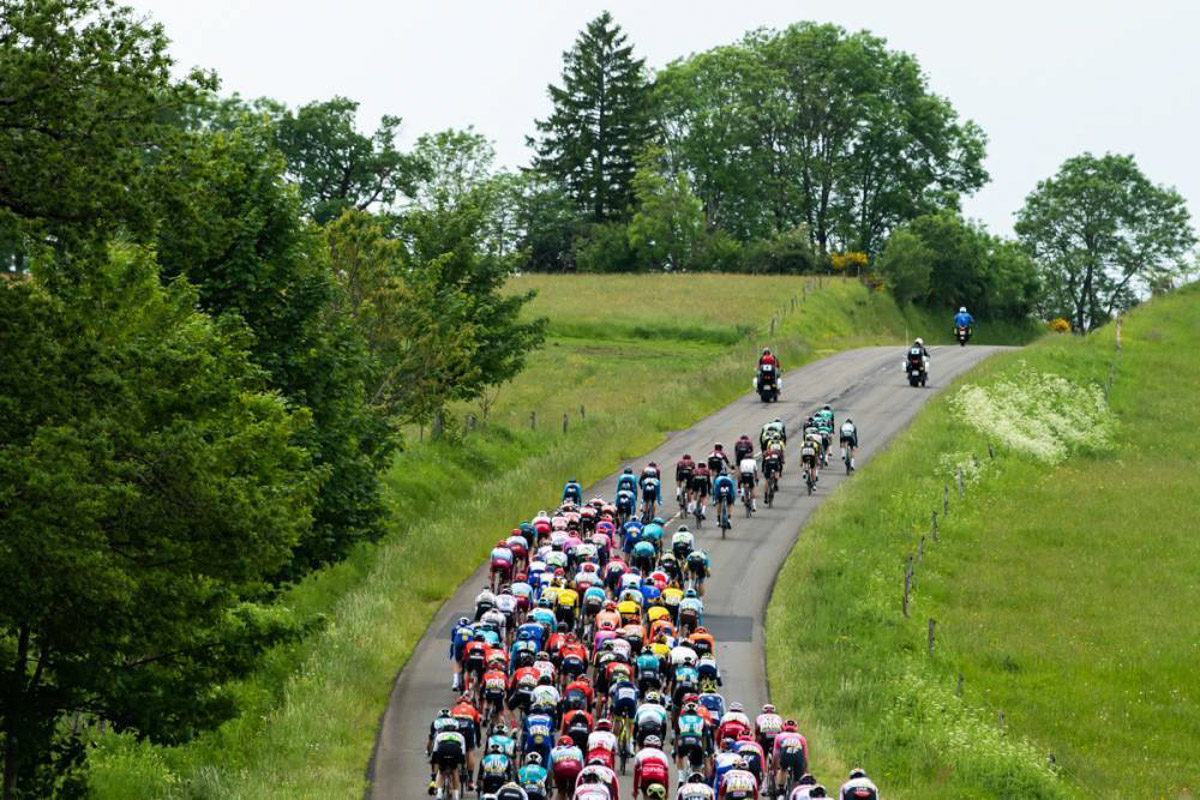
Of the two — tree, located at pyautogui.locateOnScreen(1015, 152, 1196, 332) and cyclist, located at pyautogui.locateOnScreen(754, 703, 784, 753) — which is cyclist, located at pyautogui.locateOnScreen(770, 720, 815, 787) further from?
tree, located at pyautogui.locateOnScreen(1015, 152, 1196, 332)

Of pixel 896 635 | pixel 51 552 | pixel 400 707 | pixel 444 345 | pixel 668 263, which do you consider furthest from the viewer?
pixel 668 263

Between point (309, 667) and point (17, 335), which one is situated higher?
point (17, 335)

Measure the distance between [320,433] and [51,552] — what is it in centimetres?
1984

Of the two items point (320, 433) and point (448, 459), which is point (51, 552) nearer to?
point (320, 433)

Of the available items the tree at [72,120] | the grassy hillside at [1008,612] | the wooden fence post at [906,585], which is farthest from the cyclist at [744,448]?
the tree at [72,120]

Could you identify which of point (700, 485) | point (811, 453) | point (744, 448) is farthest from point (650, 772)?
point (811, 453)

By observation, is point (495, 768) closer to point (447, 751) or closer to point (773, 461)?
point (447, 751)

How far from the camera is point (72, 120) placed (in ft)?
55.5

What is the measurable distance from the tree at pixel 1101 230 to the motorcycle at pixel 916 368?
57237 mm

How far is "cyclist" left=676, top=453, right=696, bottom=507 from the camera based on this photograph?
40.7 m

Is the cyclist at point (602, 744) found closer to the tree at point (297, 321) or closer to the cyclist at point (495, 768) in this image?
the cyclist at point (495, 768)

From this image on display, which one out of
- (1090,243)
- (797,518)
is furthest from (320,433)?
(1090,243)

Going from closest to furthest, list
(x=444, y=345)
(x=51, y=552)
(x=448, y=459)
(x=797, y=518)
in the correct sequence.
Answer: (x=51, y=552) < (x=797, y=518) < (x=444, y=345) < (x=448, y=459)

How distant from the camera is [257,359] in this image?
116 ft
